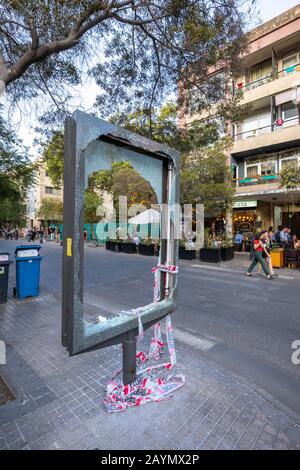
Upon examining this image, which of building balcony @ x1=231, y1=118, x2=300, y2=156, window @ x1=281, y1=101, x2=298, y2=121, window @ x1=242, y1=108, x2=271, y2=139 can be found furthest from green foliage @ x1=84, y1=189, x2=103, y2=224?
window @ x1=281, y1=101, x2=298, y2=121

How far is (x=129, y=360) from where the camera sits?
8.07 ft

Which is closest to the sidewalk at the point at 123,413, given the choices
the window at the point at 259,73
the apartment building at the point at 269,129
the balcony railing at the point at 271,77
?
the apartment building at the point at 269,129

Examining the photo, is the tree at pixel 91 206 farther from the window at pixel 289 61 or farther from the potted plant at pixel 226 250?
the window at pixel 289 61

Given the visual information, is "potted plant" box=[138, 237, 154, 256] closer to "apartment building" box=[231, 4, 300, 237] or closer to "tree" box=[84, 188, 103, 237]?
"apartment building" box=[231, 4, 300, 237]

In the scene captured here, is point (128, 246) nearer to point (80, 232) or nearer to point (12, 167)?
point (12, 167)

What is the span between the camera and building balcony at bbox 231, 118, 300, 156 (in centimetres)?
1411

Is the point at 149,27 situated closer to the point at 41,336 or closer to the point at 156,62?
the point at 156,62

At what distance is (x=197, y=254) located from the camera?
13773mm

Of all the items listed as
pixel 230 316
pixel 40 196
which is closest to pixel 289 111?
pixel 230 316

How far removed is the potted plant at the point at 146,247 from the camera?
14695 millimetres

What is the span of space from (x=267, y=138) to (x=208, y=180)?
18.5ft

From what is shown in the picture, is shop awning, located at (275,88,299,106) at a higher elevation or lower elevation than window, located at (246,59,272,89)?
lower

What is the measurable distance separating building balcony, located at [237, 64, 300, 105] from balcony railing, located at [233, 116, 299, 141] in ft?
5.80

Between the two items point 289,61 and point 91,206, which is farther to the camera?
point 91,206
